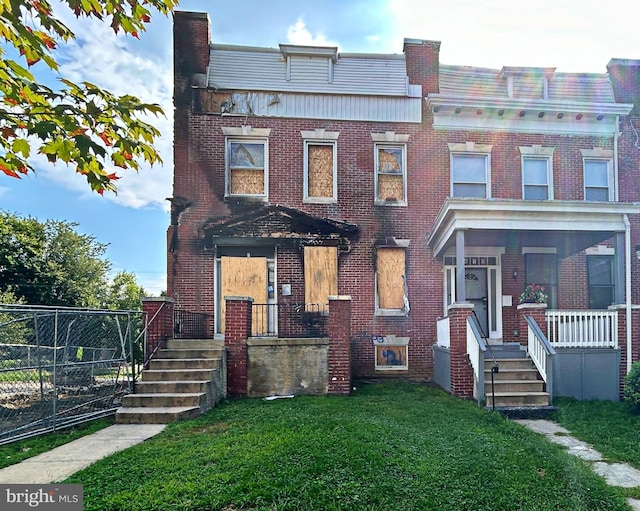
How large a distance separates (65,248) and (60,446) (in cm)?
1905

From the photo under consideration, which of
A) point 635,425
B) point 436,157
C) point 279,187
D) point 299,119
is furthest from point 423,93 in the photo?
point 635,425

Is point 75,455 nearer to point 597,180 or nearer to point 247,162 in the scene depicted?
point 247,162

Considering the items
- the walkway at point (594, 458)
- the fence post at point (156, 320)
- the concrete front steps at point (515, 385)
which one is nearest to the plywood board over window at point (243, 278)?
the fence post at point (156, 320)

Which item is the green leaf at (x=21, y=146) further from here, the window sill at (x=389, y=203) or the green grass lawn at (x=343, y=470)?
the window sill at (x=389, y=203)

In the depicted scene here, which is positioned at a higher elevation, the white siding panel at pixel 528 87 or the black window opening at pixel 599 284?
the white siding panel at pixel 528 87

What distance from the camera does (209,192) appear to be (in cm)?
1082

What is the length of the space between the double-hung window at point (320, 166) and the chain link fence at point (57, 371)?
543 centimetres

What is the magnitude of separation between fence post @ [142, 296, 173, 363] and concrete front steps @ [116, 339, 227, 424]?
0.69 ft

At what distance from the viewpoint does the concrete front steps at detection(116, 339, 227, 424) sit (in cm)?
669

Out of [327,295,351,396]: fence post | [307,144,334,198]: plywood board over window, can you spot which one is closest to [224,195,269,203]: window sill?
[307,144,334,198]: plywood board over window

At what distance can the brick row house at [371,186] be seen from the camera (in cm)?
1068

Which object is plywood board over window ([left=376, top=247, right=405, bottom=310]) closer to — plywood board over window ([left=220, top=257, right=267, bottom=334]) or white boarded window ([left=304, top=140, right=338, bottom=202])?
white boarded window ([left=304, top=140, right=338, bottom=202])

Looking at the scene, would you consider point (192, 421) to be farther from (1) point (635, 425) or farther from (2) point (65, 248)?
(2) point (65, 248)
